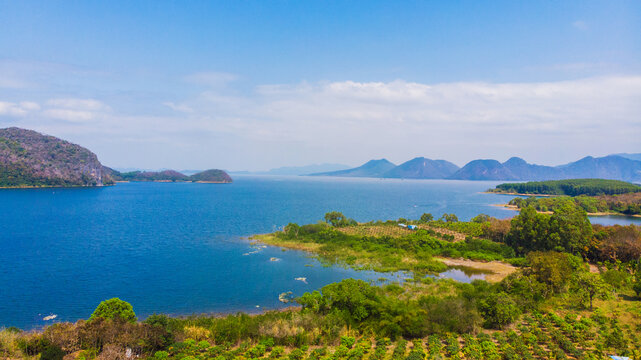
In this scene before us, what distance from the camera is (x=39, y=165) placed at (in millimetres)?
172750

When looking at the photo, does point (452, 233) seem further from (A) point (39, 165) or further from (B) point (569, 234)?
(A) point (39, 165)

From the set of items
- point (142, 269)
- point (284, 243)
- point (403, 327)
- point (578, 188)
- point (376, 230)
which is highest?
point (578, 188)

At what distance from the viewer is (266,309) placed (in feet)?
94.2

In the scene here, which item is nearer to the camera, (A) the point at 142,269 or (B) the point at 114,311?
(B) the point at 114,311

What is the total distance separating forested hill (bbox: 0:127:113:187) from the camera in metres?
157

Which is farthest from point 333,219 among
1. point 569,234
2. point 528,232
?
point 569,234

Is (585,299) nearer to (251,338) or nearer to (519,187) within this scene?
(251,338)

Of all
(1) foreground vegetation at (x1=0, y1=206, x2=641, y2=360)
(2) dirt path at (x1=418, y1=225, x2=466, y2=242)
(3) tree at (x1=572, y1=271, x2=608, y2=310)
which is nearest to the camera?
(1) foreground vegetation at (x1=0, y1=206, x2=641, y2=360)

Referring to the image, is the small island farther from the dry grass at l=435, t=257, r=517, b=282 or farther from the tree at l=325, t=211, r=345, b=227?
the tree at l=325, t=211, r=345, b=227

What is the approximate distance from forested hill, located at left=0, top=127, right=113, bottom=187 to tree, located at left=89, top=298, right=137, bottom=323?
183 metres

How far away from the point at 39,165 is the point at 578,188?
282 m

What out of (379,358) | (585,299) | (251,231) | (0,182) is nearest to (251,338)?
(379,358)

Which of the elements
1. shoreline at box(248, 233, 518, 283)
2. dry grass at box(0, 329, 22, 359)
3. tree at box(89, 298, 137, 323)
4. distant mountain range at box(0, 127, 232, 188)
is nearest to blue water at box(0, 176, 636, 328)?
shoreline at box(248, 233, 518, 283)

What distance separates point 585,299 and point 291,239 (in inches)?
1557
